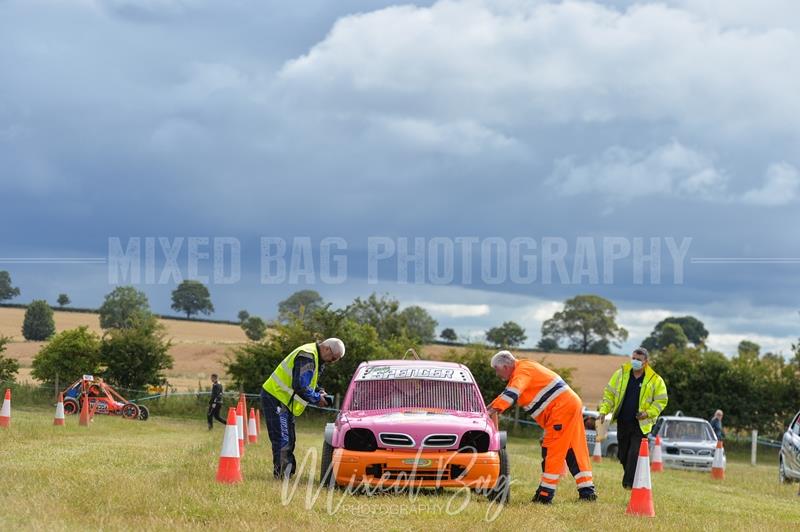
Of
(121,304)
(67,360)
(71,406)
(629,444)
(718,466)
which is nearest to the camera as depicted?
(629,444)

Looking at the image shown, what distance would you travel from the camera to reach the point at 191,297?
138 m

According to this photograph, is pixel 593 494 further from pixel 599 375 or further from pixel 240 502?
pixel 599 375

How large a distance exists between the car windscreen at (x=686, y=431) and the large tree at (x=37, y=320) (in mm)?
69087

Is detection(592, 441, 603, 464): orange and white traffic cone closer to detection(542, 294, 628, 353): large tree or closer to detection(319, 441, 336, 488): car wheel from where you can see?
detection(319, 441, 336, 488): car wheel

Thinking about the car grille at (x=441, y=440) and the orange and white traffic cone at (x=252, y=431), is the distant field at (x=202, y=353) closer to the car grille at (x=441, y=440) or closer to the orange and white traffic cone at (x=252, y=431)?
the orange and white traffic cone at (x=252, y=431)

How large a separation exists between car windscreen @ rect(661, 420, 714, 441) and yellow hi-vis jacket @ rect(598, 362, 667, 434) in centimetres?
1193

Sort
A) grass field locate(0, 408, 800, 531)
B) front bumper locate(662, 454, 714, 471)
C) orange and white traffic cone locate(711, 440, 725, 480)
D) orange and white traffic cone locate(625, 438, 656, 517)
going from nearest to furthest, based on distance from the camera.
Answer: grass field locate(0, 408, 800, 531) < orange and white traffic cone locate(625, 438, 656, 517) < orange and white traffic cone locate(711, 440, 725, 480) < front bumper locate(662, 454, 714, 471)

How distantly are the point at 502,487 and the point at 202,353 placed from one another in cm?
7369

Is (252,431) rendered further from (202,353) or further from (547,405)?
(202,353)

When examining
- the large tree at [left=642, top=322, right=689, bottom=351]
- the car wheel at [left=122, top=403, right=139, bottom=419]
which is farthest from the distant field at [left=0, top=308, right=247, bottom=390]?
the large tree at [left=642, top=322, right=689, bottom=351]

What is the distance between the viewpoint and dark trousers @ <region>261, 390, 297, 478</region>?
40.3 feet

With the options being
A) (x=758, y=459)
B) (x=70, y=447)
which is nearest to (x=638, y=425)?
(x=70, y=447)

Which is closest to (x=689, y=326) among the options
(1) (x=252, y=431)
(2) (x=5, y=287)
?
(2) (x=5, y=287)

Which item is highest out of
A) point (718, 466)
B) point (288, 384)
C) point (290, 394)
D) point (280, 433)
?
point (288, 384)
